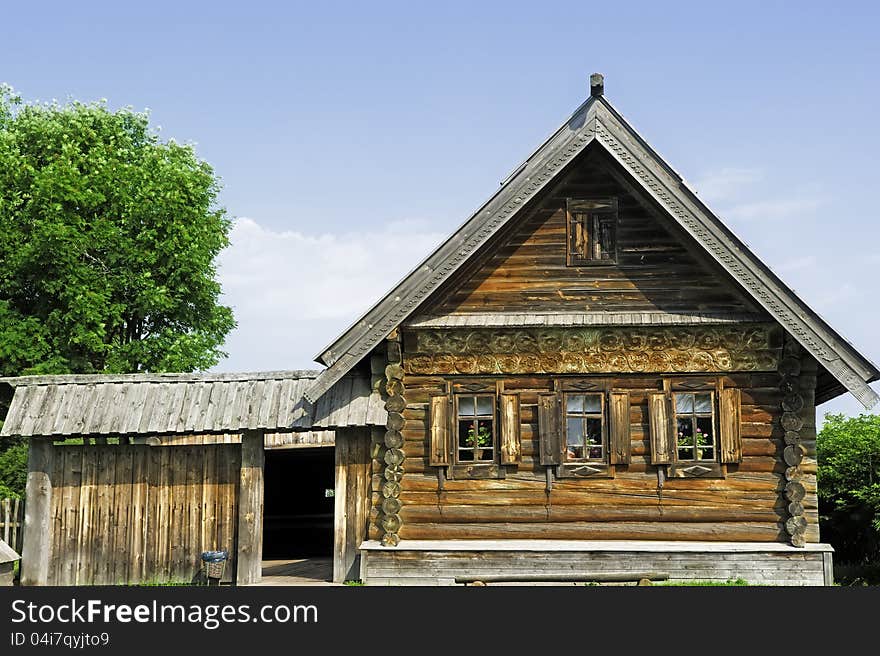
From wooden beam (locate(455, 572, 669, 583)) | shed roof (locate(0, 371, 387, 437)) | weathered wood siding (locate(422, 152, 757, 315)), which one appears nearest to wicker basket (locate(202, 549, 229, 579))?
shed roof (locate(0, 371, 387, 437))

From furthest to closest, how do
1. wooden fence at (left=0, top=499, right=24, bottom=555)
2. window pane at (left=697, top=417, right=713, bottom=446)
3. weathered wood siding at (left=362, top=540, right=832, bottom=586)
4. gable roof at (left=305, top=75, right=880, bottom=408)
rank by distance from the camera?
wooden fence at (left=0, top=499, right=24, bottom=555) < window pane at (left=697, top=417, right=713, bottom=446) < gable roof at (left=305, top=75, right=880, bottom=408) < weathered wood siding at (left=362, top=540, right=832, bottom=586)

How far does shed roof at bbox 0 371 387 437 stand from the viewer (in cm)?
1658

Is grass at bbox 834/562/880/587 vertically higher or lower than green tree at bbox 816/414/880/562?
lower

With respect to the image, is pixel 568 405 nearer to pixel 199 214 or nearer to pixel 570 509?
pixel 570 509

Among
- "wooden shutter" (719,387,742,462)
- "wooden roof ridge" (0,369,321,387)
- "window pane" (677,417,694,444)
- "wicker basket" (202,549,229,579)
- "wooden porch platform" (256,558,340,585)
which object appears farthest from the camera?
"window pane" (677,417,694,444)

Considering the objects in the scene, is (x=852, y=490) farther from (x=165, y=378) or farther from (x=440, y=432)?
(x=165, y=378)

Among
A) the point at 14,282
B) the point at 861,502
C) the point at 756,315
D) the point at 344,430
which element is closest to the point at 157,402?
the point at 344,430

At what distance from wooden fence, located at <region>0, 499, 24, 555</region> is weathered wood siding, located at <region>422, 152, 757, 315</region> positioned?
910cm

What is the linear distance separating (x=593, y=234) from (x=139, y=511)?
9.09m

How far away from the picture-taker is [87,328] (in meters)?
30.3

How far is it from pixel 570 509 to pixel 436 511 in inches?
88.0

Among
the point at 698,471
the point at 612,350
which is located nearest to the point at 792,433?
the point at 698,471

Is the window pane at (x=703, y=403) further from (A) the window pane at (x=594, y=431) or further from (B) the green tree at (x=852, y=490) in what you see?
(B) the green tree at (x=852, y=490)

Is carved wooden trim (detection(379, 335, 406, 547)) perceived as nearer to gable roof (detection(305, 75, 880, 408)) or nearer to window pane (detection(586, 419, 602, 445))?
gable roof (detection(305, 75, 880, 408))
